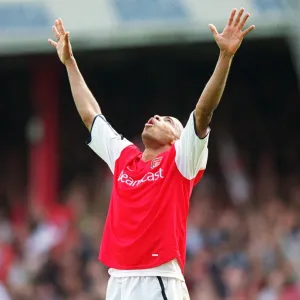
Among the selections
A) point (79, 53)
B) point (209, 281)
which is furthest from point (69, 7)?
point (209, 281)

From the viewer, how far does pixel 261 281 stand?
12.5 meters

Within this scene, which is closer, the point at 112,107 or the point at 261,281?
the point at 261,281

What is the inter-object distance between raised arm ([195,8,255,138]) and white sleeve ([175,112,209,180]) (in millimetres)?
41

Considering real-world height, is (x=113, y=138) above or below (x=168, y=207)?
above

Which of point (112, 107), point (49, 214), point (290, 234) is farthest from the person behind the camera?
point (112, 107)

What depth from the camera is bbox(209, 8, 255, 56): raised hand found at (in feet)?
22.2

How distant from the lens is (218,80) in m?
6.70

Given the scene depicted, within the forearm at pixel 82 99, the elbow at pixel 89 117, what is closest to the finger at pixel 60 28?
the forearm at pixel 82 99

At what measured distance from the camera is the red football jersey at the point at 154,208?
6859 mm

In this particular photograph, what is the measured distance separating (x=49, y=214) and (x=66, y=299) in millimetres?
2344

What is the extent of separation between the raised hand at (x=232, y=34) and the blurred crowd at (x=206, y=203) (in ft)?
17.6

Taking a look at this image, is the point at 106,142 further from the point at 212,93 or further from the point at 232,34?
the point at 232,34

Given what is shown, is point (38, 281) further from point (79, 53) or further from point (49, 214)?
point (79, 53)

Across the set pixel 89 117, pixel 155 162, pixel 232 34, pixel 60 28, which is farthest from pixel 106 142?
pixel 232 34
